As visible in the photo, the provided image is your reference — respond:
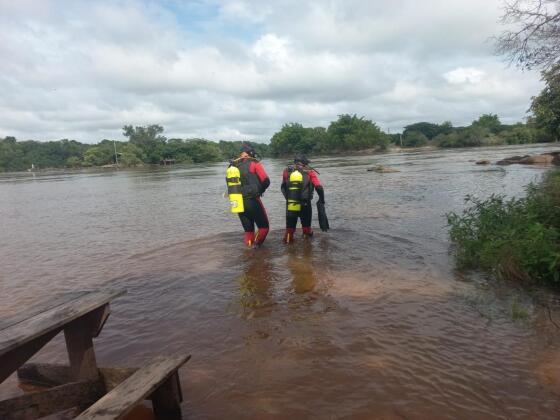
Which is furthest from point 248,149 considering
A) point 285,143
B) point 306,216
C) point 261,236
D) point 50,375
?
point 285,143

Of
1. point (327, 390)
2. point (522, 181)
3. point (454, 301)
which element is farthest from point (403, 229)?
point (522, 181)

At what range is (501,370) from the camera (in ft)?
13.0

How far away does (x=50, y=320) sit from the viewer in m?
3.22

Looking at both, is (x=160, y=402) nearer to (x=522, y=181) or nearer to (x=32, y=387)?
(x=32, y=387)

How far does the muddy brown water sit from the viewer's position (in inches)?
144

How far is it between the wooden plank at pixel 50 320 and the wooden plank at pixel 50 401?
567 millimetres

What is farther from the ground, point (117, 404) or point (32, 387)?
point (117, 404)

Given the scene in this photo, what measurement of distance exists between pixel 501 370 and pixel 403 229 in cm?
700

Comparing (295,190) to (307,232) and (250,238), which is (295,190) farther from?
(250,238)

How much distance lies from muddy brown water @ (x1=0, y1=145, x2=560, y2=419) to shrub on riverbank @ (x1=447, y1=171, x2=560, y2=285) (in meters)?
0.41

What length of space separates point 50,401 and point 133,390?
98 centimetres

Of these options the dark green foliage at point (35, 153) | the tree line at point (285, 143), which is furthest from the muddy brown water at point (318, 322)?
the dark green foliage at point (35, 153)

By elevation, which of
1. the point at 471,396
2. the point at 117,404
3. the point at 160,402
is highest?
the point at 117,404

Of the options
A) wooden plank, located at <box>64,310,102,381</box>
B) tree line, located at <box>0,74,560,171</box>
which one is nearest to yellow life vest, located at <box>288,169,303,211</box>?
wooden plank, located at <box>64,310,102,381</box>
